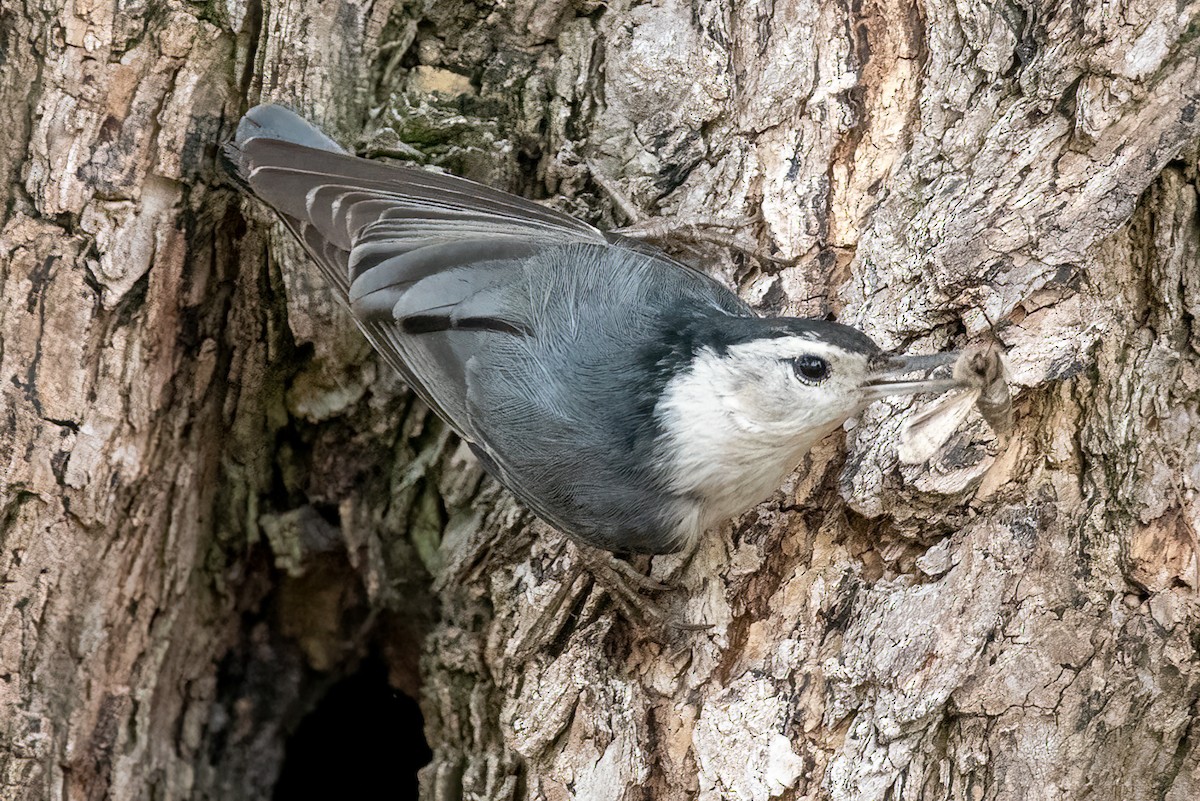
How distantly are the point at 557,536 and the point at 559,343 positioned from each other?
1.29 feet

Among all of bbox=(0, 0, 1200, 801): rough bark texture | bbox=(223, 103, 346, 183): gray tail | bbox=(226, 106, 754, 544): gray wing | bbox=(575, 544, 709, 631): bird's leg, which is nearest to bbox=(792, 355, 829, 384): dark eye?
bbox=(0, 0, 1200, 801): rough bark texture

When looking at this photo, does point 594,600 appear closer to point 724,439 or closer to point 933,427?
point 724,439

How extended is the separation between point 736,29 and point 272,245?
1.01 meters

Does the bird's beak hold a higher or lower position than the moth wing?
higher

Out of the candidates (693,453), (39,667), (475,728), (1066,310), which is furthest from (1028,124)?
(39,667)

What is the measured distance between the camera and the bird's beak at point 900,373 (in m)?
1.71

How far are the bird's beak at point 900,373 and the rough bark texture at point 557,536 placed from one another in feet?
0.41

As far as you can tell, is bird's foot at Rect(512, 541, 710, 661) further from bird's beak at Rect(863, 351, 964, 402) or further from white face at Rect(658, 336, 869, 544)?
bird's beak at Rect(863, 351, 964, 402)

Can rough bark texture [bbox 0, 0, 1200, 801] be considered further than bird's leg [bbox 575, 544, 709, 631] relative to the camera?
No

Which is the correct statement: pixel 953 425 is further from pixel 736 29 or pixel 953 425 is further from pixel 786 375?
pixel 736 29

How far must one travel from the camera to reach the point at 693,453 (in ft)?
6.35

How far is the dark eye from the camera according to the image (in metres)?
1.76

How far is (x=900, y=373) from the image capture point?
1735mm

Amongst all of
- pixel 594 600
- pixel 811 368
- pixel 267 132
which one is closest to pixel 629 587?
pixel 594 600
